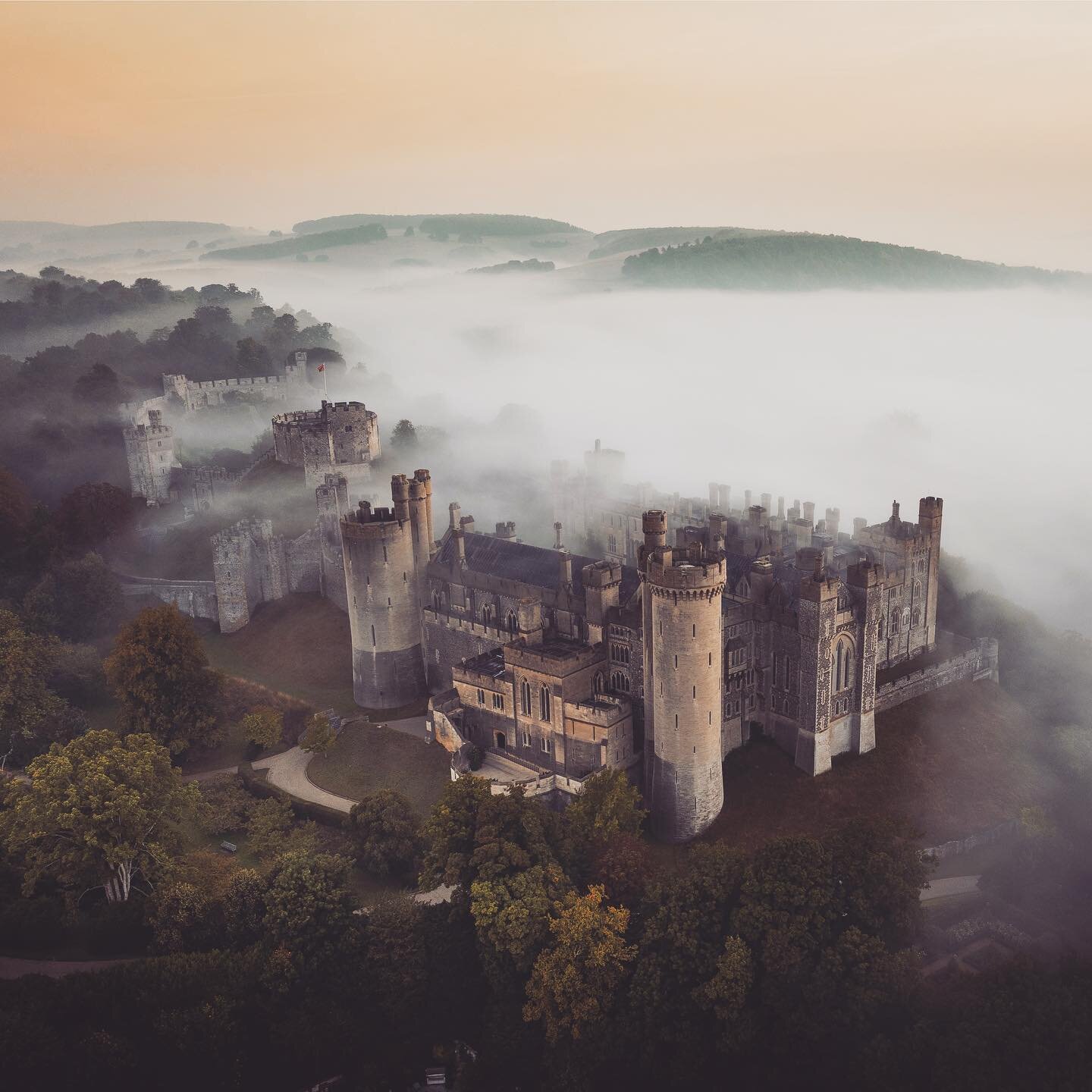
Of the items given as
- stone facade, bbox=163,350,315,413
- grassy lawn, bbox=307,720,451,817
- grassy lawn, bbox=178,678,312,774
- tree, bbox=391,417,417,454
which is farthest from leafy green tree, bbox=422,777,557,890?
stone facade, bbox=163,350,315,413

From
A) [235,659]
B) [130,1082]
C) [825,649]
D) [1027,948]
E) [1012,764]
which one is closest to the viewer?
[130,1082]

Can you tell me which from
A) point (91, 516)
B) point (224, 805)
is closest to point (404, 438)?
point (91, 516)

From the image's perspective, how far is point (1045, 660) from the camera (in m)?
64.8

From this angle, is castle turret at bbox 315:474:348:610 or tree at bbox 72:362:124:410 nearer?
castle turret at bbox 315:474:348:610

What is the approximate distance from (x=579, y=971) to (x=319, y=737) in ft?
81.1

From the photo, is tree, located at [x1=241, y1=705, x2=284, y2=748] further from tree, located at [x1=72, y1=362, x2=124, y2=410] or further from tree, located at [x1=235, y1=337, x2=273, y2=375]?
tree, located at [x1=235, y1=337, x2=273, y2=375]

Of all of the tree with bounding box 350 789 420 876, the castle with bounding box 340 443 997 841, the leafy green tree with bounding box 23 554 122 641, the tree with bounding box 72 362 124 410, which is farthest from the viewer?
the tree with bounding box 72 362 124 410

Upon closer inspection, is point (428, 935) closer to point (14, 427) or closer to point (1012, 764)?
point (1012, 764)

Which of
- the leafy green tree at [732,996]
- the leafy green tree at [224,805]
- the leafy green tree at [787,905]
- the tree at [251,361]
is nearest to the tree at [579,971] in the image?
the leafy green tree at [732,996]

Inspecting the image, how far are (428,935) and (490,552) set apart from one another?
26.2m

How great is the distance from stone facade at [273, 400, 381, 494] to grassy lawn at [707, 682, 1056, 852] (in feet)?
149

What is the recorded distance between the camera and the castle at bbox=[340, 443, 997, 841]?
5075cm

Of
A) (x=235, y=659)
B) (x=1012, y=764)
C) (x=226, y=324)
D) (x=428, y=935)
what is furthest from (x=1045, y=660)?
(x=226, y=324)

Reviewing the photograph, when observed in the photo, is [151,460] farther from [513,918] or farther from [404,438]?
[513,918]
